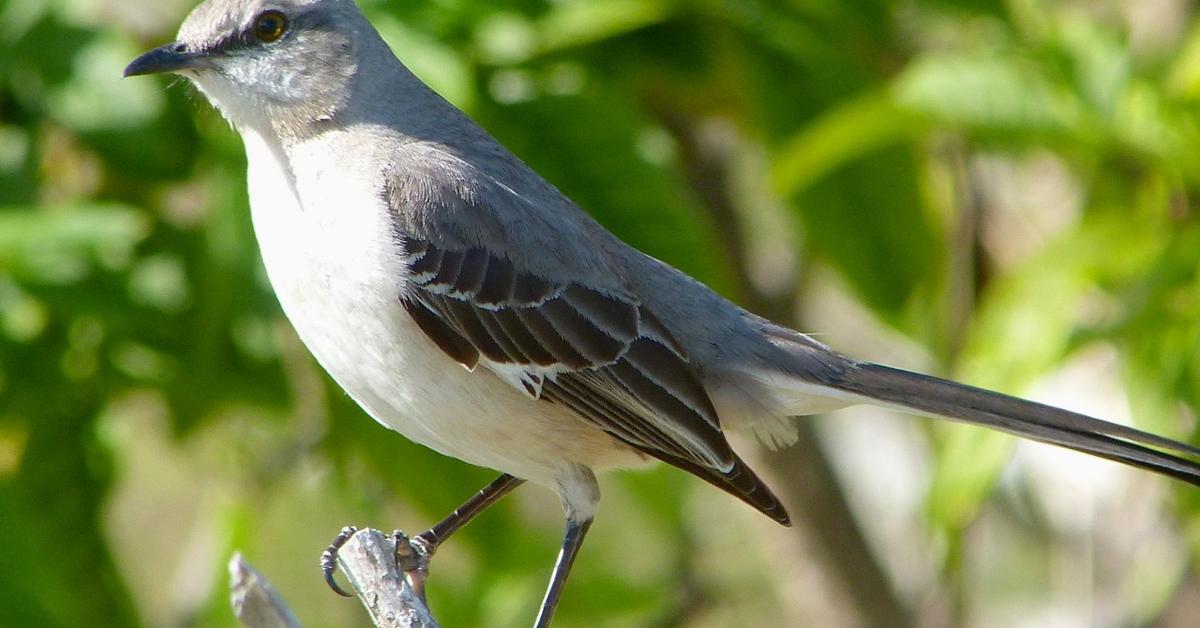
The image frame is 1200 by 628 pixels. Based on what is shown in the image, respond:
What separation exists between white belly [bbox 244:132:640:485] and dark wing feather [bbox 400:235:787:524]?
0.16 ft

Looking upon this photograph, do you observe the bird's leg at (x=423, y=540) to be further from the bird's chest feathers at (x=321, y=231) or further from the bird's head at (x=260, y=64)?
the bird's head at (x=260, y=64)

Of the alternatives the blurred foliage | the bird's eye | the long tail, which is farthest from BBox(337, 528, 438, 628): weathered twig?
the bird's eye

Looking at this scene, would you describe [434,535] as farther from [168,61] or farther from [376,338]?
[168,61]

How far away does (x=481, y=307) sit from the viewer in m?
3.24

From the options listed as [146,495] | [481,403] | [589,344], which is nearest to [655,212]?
[589,344]

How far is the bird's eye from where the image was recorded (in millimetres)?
3451

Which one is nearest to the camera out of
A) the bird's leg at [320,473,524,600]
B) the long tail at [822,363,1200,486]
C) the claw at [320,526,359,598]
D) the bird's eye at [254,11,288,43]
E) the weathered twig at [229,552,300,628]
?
the weathered twig at [229,552,300,628]

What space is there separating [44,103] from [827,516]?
3.03 meters

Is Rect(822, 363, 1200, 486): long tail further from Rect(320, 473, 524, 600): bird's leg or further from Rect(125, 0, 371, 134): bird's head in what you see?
Rect(125, 0, 371, 134): bird's head

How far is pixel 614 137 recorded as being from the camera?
3.87m

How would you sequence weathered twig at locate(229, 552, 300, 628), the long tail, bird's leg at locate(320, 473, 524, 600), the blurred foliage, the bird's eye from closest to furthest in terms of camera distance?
weathered twig at locate(229, 552, 300, 628), the long tail, bird's leg at locate(320, 473, 524, 600), the bird's eye, the blurred foliage

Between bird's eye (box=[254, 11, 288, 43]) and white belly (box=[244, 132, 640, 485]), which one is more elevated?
bird's eye (box=[254, 11, 288, 43])

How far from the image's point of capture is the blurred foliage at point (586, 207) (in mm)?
3717

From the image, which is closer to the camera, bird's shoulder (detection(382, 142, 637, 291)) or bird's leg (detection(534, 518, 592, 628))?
bird's shoulder (detection(382, 142, 637, 291))
